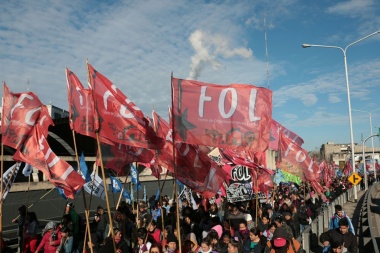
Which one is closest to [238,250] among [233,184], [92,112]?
[92,112]

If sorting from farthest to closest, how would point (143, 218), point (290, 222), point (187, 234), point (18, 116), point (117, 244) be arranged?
point (143, 218), point (290, 222), point (187, 234), point (18, 116), point (117, 244)

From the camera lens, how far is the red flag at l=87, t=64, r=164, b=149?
6363 millimetres

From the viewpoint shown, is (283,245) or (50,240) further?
(50,240)

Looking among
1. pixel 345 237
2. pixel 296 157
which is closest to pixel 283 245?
pixel 345 237

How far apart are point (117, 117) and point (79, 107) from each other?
2.43ft

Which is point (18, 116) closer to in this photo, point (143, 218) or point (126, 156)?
point (126, 156)

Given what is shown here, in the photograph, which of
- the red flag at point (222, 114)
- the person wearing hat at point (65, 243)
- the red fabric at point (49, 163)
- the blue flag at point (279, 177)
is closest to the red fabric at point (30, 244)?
the person wearing hat at point (65, 243)

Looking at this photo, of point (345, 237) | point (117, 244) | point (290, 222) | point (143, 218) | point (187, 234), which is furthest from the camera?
point (143, 218)

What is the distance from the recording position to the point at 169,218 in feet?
34.9

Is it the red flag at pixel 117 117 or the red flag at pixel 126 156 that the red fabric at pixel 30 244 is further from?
the red flag at pixel 117 117

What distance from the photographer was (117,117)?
6.54 m

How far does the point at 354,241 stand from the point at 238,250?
6.64 feet

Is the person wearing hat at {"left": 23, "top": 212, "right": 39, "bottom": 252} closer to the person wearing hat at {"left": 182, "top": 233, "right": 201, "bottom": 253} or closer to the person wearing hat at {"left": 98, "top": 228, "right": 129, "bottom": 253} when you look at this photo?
the person wearing hat at {"left": 98, "top": 228, "right": 129, "bottom": 253}

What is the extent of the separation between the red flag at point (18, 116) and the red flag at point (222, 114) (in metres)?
3.32
